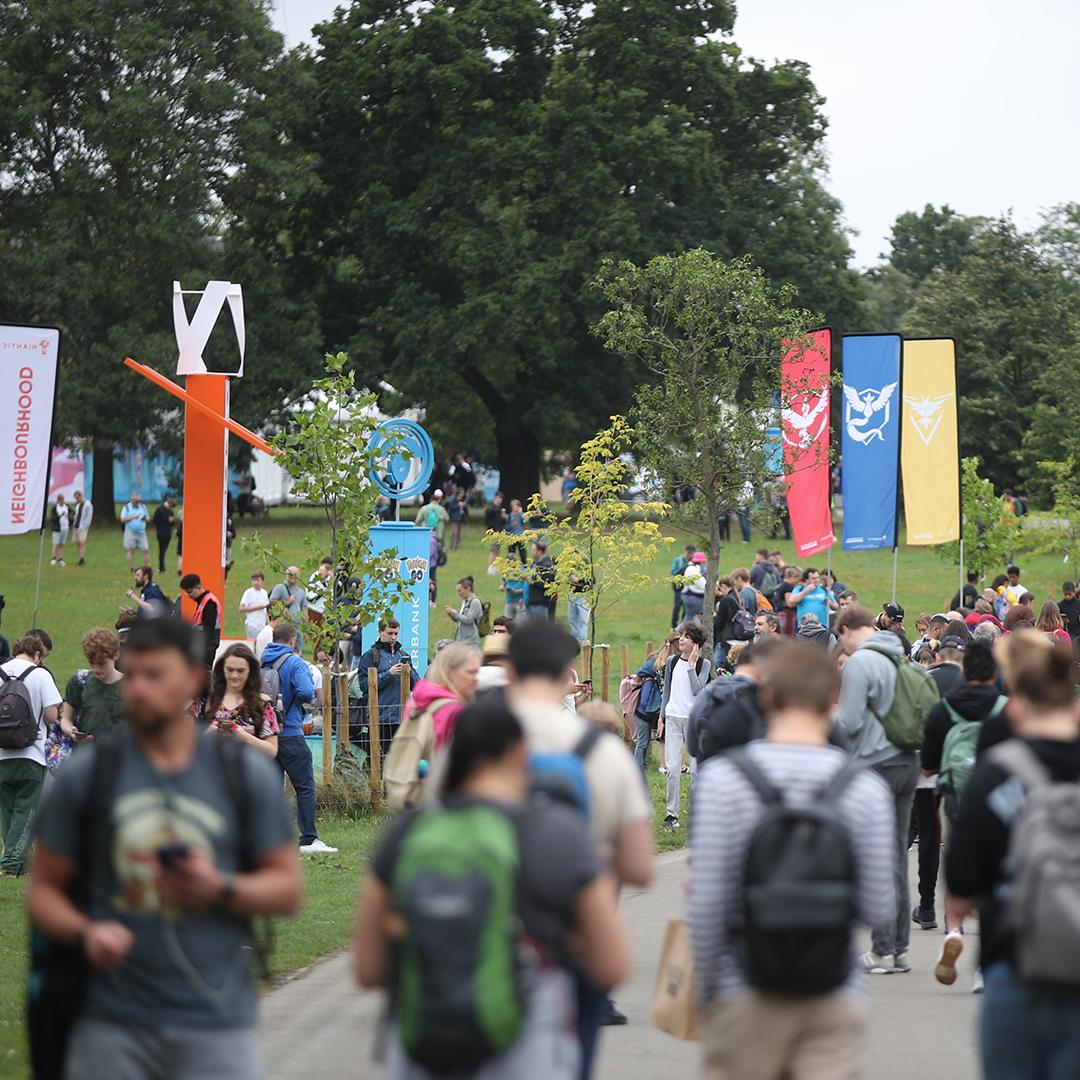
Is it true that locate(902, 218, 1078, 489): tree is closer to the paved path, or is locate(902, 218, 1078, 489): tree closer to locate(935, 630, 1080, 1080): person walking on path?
the paved path

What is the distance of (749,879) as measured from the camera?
4980mm

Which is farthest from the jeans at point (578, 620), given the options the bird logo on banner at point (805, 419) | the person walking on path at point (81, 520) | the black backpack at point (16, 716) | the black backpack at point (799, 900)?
the black backpack at point (799, 900)

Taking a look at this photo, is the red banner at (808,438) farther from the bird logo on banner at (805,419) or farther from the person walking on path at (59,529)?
the person walking on path at (59,529)

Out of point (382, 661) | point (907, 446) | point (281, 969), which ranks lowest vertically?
point (281, 969)

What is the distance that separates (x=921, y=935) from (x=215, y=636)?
33.0ft

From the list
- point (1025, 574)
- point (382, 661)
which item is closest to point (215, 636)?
point (382, 661)

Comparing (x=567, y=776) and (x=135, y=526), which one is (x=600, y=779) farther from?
(x=135, y=526)

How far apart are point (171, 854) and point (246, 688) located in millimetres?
6988

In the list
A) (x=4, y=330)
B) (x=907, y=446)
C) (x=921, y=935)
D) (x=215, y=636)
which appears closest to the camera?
(x=921, y=935)

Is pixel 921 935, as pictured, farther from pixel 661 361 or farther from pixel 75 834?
pixel 661 361

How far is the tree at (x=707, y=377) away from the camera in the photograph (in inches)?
981

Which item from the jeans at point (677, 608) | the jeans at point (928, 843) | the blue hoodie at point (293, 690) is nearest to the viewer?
the jeans at point (928, 843)

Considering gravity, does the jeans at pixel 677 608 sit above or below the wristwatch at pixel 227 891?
above

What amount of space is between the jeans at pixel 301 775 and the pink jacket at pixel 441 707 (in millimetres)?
6355
